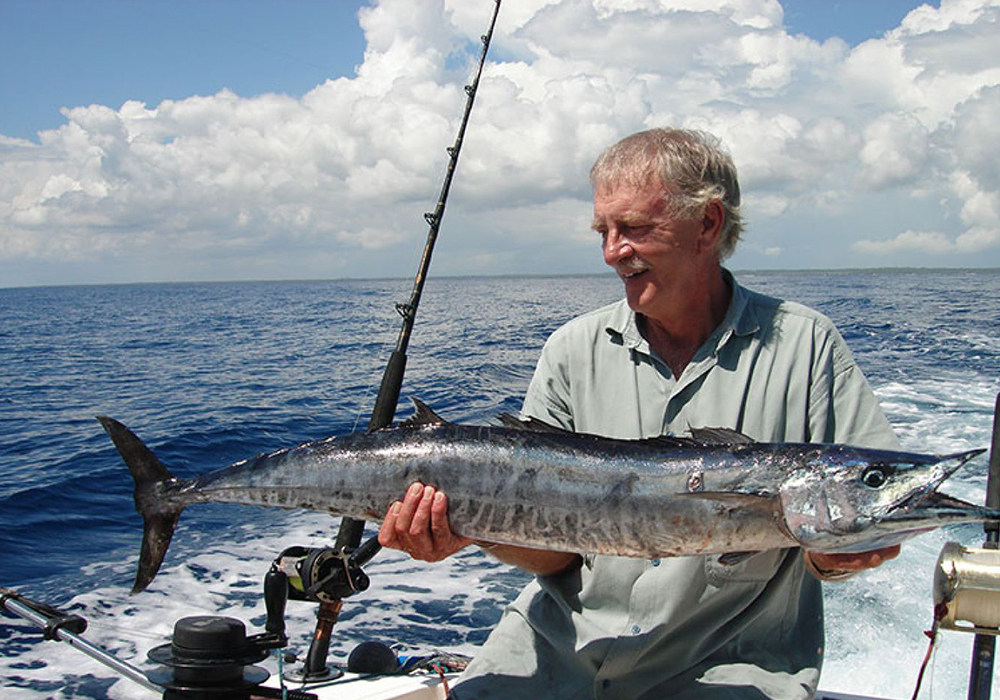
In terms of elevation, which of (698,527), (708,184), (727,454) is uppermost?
(708,184)

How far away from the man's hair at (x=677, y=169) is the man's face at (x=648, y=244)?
0.11 ft

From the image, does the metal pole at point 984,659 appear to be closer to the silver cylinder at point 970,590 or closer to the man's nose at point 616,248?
the silver cylinder at point 970,590

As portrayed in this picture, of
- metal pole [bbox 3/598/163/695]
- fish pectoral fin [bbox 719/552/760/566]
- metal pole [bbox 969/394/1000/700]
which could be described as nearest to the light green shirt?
fish pectoral fin [bbox 719/552/760/566]

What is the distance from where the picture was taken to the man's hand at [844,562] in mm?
2334

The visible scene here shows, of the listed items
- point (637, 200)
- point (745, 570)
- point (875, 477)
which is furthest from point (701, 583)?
point (637, 200)

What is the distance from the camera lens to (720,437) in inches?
97.8

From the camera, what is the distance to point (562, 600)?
113 inches

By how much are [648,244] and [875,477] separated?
983 millimetres

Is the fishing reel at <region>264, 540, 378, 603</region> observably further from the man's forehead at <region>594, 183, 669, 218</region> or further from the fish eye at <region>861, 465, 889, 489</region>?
the fish eye at <region>861, 465, 889, 489</region>

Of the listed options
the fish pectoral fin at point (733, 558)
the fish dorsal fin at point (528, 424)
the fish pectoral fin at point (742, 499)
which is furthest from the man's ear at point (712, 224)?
the fish pectoral fin at point (733, 558)

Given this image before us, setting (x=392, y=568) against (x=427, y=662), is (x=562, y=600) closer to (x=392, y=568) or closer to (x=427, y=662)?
(x=427, y=662)

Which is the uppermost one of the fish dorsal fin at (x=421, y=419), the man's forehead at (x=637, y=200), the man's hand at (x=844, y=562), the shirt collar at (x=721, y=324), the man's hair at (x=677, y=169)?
the man's hair at (x=677, y=169)

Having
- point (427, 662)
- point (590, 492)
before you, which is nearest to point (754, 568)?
point (590, 492)

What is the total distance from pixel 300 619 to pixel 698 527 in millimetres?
4242
